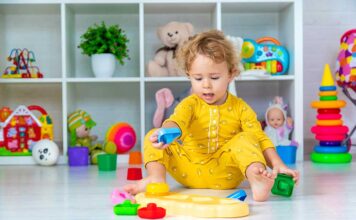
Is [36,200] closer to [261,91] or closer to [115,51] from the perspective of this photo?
[115,51]

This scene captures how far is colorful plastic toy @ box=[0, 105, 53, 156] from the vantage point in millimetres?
2617

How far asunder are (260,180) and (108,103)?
5.26 ft

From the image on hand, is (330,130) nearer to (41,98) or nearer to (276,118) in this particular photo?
(276,118)

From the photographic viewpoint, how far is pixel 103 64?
270 centimetres

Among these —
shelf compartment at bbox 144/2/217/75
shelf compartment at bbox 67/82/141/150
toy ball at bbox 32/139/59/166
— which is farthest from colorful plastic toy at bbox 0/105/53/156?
shelf compartment at bbox 144/2/217/75

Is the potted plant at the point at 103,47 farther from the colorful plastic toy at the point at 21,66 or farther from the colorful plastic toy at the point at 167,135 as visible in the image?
the colorful plastic toy at the point at 167,135

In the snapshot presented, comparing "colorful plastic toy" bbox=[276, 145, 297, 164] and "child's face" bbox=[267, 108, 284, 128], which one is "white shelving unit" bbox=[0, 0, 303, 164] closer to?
"child's face" bbox=[267, 108, 284, 128]

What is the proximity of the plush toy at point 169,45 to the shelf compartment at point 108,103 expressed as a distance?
31cm

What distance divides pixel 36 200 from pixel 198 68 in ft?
1.93

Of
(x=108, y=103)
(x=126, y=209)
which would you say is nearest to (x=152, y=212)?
(x=126, y=209)

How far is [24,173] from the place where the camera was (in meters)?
2.31

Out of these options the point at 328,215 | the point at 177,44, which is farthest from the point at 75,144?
the point at 328,215

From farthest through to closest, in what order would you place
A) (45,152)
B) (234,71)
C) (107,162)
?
(45,152) < (107,162) < (234,71)

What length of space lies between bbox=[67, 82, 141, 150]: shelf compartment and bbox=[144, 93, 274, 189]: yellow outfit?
128 centimetres
